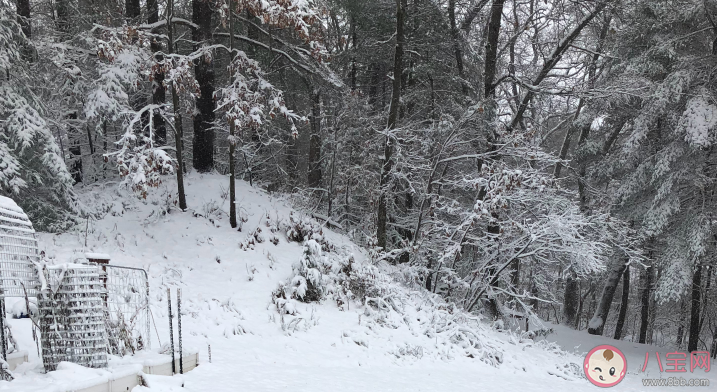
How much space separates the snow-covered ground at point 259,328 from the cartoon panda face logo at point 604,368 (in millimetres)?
234

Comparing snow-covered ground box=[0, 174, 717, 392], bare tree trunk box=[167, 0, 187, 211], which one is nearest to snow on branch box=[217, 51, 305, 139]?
bare tree trunk box=[167, 0, 187, 211]

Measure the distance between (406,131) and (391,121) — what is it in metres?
0.73

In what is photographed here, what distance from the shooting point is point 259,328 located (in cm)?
739

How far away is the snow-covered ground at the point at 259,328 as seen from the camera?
5703 millimetres

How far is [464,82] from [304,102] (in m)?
6.44

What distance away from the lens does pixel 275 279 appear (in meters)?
9.27

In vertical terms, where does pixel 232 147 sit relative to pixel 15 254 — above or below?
above

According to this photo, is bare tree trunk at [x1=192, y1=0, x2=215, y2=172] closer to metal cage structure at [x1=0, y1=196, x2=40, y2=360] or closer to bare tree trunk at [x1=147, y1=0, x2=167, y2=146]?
bare tree trunk at [x1=147, y1=0, x2=167, y2=146]

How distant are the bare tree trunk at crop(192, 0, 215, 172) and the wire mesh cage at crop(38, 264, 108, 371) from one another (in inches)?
308

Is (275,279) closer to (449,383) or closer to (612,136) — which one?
(449,383)

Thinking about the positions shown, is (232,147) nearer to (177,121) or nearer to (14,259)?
(177,121)

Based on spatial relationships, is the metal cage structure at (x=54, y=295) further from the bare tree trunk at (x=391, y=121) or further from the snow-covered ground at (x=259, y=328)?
the bare tree trunk at (x=391, y=121)

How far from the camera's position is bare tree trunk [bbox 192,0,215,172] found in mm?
11438

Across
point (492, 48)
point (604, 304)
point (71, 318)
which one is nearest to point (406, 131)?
point (492, 48)
